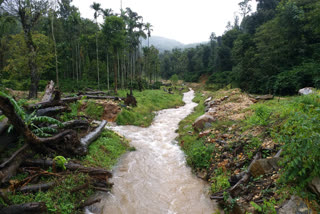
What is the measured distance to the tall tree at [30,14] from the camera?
14.9m

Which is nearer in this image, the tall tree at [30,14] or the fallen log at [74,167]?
the fallen log at [74,167]

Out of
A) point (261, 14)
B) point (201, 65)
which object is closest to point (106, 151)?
point (261, 14)

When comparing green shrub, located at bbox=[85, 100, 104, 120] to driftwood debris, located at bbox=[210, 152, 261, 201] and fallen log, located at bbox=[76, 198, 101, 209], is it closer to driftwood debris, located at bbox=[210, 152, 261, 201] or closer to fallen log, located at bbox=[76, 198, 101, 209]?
fallen log, located at bbox=[76, 198, 101, 209]

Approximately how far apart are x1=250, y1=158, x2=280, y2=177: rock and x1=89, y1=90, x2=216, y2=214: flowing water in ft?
5.11

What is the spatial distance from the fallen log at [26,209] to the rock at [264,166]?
5.18m

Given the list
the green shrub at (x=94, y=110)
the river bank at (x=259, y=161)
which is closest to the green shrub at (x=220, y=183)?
the river bank at (x=259, y=161)

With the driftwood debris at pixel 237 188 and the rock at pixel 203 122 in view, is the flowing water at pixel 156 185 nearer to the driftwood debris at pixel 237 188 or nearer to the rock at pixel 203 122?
the driftwood debris at pixel 237 188

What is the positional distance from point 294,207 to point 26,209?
16.9 feet

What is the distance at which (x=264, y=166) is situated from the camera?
4715 mm

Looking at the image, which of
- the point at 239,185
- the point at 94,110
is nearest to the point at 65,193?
the point at 239,185

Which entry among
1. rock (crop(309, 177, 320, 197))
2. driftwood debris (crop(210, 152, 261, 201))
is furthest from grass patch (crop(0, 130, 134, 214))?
rock (crop(309, 177, 320, 197))

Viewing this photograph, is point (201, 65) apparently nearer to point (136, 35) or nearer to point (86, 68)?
point (136, 35)

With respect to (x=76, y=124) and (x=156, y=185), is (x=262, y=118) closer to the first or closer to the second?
(x=156, y=185)

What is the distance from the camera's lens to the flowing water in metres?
5.00
